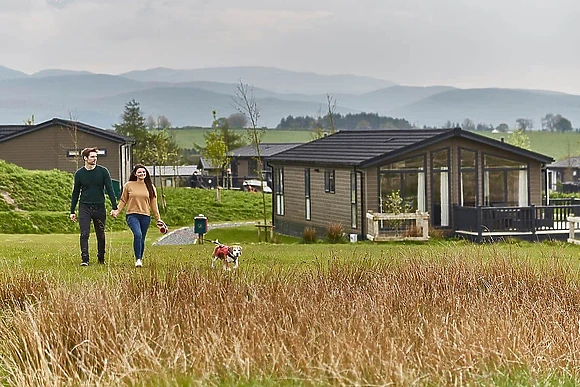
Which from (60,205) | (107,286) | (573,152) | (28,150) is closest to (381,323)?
(107,286)

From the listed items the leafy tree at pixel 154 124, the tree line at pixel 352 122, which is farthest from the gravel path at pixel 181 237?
the tree line at pixel 352 122

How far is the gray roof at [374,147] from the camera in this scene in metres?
32.0

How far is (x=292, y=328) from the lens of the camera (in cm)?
1010

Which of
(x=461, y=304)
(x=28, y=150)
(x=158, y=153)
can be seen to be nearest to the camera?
(x=461, y=304)

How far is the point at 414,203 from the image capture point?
107 feet

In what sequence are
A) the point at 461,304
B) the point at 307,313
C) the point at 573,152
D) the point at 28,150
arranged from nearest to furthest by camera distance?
the point at 307,313, the point at 461,304, the point at 28,150, the point at 573,152

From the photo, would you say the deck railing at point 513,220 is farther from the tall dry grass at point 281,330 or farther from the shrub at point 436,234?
the tall dry grass at point 281,330

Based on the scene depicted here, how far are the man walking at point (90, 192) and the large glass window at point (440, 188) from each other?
Answer: 1741 centimetres

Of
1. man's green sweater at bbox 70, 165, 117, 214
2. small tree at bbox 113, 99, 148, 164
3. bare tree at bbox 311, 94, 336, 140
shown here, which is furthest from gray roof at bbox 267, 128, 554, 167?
small tree at bbox 113, 99, 148, 164

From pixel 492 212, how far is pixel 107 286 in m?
20.6

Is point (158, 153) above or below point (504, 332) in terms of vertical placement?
above

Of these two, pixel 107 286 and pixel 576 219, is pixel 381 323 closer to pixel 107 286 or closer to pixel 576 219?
pixel 107 286

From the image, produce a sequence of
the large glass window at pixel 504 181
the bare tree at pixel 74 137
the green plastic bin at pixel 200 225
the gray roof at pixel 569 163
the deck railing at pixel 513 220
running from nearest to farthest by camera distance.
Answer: the green plastic bin at pixel 200 225 < the deck railing at pixel 513 220 < the large glass window at pixel 504 181 < the bare tree at pixel 74 137 < the gray roof at pixel 569 163

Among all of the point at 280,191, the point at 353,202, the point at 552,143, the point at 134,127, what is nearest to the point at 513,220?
the point at 353,202
